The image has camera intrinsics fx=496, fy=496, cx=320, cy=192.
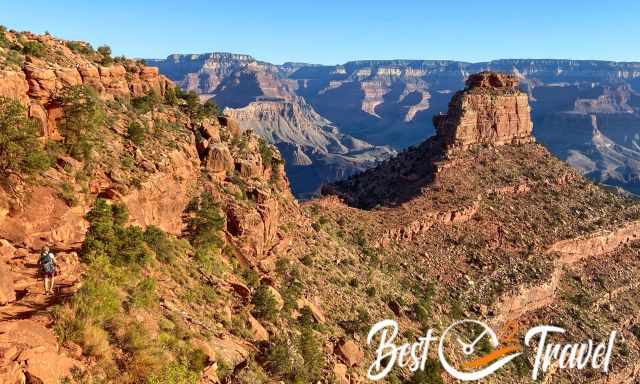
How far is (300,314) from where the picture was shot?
25422mm

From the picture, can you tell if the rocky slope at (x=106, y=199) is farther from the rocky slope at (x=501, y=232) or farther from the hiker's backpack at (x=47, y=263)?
the rocky slope at (x=501, y=232)

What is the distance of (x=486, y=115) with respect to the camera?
63438 millimetres

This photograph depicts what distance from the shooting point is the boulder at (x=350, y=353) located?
24.6 metres

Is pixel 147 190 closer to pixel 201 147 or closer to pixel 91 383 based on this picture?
pixel 201 147

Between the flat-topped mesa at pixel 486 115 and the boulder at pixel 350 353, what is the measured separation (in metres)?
39.7

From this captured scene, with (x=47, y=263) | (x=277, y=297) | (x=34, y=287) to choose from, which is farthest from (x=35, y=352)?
(x=277, y=297)

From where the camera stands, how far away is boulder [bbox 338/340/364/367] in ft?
80.6

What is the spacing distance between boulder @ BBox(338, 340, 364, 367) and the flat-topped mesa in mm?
39699

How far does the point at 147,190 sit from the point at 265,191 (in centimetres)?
1002

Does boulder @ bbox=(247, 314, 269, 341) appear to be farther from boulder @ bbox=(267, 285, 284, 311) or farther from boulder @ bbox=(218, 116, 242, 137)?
boulder @ bbox=(218, 116, 242, 137)

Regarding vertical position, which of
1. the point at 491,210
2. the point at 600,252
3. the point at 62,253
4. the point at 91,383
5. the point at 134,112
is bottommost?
the point at 600,252

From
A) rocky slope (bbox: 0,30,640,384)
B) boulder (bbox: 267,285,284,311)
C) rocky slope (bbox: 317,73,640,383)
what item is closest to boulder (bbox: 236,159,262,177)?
rocky slope (bbox: 0,30,640,384)

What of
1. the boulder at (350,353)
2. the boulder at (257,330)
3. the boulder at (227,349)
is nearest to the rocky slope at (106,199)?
the boulder at (227,349)

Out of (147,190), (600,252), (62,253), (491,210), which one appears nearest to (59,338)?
(62,253)
